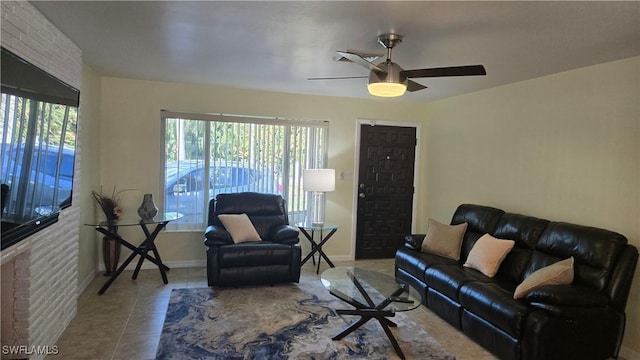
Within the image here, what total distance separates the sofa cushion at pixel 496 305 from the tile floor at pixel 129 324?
0.31 metres

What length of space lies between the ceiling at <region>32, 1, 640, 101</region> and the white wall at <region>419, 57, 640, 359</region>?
228mm

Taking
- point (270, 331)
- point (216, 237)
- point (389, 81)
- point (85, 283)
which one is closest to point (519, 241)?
point (389, 81)

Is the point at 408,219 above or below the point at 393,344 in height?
above

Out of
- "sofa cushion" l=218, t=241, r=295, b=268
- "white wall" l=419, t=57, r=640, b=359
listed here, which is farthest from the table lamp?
"white wall" l=419, t=57, r=640, b=359

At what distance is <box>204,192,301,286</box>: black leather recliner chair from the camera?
13.4 ft

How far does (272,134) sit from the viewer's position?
17.3 feet

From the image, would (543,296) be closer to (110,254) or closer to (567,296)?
(567,296)

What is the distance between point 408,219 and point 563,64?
308 centimetres

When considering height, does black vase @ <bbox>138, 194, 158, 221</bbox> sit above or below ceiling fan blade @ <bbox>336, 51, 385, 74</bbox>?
below

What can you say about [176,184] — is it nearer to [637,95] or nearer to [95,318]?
[95,318]

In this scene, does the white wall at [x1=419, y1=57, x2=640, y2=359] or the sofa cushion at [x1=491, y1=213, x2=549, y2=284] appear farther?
the sofa cushion at [x1=491, y1=213, x2=549, y2=284]

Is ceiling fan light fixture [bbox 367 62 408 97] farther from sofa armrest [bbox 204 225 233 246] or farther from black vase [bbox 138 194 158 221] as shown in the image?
black vase [bbox 138 194 158 221]

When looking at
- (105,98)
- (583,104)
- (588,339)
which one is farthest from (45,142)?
(583,104)

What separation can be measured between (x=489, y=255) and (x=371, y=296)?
4.01ft
